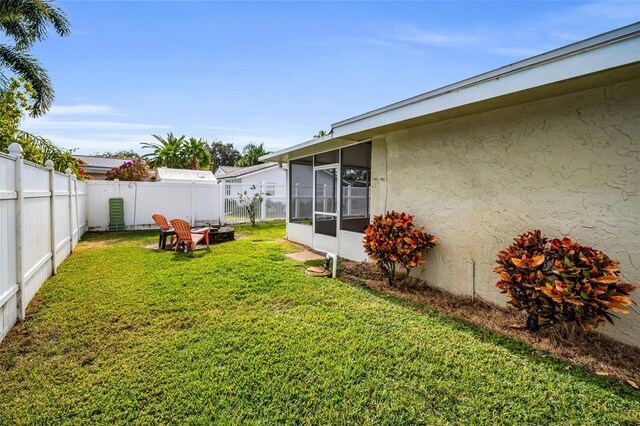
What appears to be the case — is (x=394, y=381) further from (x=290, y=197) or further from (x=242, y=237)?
(x=242, y=237)

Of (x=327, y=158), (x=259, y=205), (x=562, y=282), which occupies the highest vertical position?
(x=327, y=158)

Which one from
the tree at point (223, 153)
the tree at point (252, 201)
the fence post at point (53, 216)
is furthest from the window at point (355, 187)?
the tree at point (223, 153)

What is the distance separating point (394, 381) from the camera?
255 centimetres

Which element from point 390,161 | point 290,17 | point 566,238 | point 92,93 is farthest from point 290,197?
point 92,93

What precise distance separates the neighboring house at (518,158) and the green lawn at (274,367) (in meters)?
1.38

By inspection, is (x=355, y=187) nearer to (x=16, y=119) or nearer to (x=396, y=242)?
(x=396, y=242)

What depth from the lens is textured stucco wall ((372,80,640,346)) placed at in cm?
316

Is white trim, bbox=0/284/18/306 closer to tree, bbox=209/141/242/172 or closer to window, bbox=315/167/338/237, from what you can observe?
window, bbox=315/167/338/237

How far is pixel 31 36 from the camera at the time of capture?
1112cm

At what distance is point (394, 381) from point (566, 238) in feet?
8.57

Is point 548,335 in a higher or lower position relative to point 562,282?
lower

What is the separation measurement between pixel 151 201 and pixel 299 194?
24.1 feet

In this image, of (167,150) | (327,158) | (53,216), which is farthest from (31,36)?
(167,150)

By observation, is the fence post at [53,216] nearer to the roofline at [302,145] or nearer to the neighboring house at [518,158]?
the roofline at [302,145]
